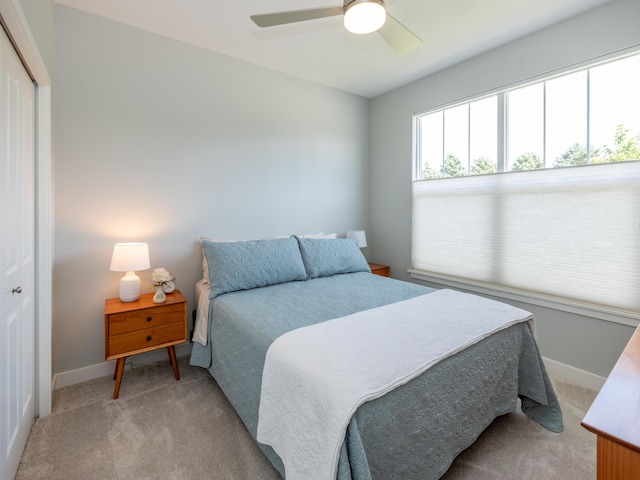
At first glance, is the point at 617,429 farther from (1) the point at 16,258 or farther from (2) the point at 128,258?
(2) the point at 128,258

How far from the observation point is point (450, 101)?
3.10m

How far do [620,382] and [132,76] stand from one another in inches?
132

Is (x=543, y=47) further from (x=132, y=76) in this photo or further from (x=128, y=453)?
(x=128, y=453)

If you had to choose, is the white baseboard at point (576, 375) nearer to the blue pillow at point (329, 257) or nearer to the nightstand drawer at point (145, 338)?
the blue pillow at point (329, 257)

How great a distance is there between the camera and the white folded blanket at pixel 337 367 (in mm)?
1070

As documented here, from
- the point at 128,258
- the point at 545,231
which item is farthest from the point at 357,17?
the point at 545,231

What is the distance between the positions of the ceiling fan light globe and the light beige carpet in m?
2.32

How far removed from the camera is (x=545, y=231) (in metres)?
2.52

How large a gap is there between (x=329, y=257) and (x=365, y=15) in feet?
6.13

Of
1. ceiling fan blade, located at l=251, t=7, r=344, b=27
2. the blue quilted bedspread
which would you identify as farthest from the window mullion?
ceiling fan blade, located at l=251, t=7, r=344, b=27

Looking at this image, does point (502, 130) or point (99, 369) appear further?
point (502, 130)

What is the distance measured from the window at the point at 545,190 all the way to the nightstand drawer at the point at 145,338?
2582 mm

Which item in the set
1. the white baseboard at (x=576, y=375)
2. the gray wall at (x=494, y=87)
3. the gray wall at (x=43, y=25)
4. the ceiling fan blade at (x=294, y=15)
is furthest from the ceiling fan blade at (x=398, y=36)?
the white baseboard at (x=576, y=375)

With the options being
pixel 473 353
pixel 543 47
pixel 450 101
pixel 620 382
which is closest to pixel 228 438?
pixel 473 353
